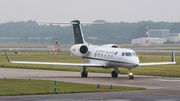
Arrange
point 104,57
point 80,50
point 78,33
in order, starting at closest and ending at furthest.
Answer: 1. point 104,57
2. point 80,50
3. point 78,33

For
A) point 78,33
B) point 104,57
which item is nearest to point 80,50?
point 78,33

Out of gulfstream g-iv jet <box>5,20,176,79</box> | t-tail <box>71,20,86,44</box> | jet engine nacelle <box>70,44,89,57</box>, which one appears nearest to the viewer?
gulfstream g-iv jet <box>5,20,176,79</box>

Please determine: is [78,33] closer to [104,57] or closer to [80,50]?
[80,50]

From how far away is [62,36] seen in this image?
178 meters

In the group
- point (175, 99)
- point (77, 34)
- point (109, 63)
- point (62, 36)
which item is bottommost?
point (175, 99)

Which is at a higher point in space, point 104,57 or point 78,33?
point 78,33

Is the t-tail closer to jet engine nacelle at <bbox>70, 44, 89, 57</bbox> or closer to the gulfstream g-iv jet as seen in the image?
the gulfstream g-iv jet

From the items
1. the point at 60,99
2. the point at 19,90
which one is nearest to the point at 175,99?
the point at 60,99

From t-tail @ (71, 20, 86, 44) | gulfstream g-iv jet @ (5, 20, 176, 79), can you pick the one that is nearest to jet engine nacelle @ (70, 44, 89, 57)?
gulfstream g-iv jet @ (5, 20, 176, 79)

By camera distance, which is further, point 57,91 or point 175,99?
point 57,91

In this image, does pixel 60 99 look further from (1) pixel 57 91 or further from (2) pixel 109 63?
(2) pixel 109 63

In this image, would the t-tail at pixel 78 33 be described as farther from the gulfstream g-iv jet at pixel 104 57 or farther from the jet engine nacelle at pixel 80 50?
the jet engine nacelle at pixel 80 50

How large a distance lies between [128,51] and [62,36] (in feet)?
495

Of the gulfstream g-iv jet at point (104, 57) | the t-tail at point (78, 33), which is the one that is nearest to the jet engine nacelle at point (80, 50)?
the gulfstream g-iv jet at point (104, 57)
